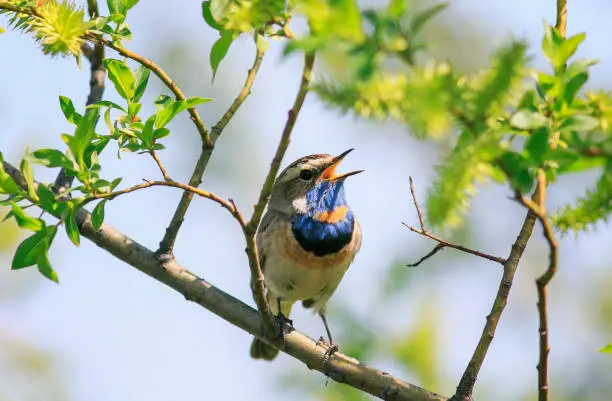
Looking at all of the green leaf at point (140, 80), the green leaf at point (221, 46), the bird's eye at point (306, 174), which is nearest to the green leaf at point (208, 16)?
the green leaf at point (221, 46)

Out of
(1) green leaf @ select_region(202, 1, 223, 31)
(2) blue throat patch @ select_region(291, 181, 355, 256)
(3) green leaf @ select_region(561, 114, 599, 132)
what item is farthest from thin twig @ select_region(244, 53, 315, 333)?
(2) blue throat patch @ select_region(291, 181, 355, 256)

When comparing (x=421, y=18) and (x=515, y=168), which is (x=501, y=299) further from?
(x=421, y=18)

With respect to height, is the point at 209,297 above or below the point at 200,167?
below

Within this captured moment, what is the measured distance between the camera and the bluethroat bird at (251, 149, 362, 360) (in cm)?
580

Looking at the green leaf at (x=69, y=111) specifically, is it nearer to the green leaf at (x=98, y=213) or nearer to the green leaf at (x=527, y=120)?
the green leaf at (x=98, y=213)

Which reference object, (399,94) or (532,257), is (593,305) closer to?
(532,257)

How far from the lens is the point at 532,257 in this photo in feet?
25.5

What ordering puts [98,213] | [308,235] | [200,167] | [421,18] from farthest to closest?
[308,235] < [200,167] < [98,213] < [421,18]

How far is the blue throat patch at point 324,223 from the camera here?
19.2 ft

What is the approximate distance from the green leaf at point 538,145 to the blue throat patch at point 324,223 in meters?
3.91

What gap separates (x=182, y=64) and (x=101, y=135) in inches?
218

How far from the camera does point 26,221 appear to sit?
9.45ft

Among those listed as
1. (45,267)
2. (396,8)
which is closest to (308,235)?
(45,267)

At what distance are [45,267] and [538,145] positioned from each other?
1.74m
